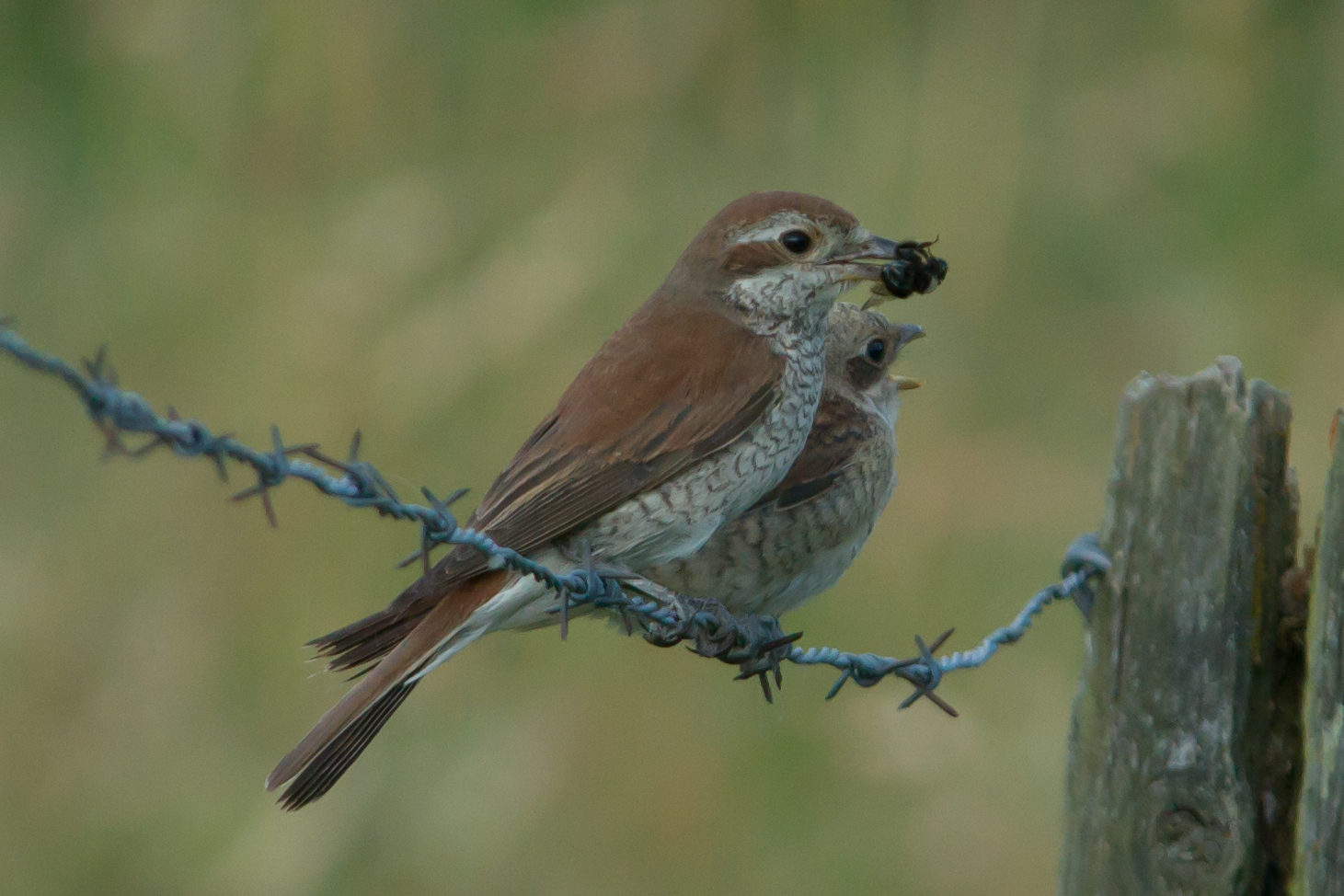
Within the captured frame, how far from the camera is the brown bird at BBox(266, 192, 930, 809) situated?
9.95 ft

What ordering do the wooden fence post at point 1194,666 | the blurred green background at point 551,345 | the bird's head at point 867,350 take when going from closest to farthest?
the wooden fence post at point 1194,666
the bird's head at point 867,350
the blurred green background at point 551,345

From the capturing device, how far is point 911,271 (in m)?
3.60

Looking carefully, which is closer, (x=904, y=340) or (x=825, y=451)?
(x=825, y=451)

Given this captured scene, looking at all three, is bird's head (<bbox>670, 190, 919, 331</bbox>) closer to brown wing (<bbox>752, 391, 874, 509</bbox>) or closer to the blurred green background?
brown wing (<bbox>752, 391, 874, 509</bbox>)

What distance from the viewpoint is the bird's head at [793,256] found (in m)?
3.48

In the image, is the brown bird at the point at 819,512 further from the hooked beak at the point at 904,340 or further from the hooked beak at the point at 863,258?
the hooked beak at the point at 863,258

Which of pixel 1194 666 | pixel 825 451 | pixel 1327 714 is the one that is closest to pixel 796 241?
pixel 825 451

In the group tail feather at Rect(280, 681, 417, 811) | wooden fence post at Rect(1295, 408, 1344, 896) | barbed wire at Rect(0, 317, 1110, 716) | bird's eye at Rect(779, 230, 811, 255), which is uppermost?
bird's eye at Rect(779, 230, 811, 255)

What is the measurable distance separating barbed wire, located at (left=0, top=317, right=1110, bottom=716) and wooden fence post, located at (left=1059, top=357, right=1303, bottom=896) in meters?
0.11

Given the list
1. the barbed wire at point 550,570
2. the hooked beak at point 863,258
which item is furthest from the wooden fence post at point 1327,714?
the hooked beak at point 863,258

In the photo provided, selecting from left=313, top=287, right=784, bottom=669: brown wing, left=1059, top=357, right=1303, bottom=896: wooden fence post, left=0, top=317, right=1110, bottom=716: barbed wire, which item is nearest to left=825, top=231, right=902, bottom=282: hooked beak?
left=313, top=287, right=784, bottom=669: brown wing

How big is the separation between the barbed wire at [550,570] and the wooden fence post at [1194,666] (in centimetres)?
11

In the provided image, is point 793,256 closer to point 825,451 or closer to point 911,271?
point 911,271

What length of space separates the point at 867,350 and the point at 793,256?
0.78m
